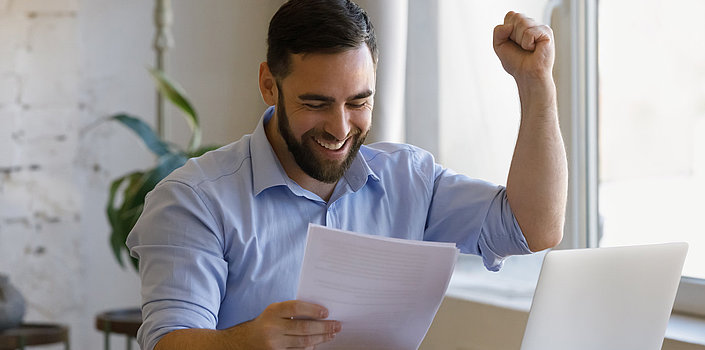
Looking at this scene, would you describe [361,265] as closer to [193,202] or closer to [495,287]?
[193,202]

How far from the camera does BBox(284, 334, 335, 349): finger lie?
104 centimetres

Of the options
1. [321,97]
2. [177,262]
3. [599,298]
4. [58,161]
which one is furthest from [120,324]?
[599,298]

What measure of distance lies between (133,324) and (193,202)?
1.34 metres

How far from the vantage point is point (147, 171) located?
242 cm

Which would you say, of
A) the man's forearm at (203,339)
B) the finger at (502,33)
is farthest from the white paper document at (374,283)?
the finger at (502,33)

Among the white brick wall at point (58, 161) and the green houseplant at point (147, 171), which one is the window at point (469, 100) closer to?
the green houseplant at point (147, 171)

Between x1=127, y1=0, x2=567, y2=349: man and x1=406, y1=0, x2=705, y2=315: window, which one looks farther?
x1=406, y1=0, x2=705, y2=315: window

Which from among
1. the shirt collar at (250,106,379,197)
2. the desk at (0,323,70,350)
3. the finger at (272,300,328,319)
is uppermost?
the shirt collar at (250,106,379,197)

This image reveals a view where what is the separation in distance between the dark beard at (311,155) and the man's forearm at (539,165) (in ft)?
0.86

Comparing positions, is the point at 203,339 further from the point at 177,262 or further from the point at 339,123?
the point at 339,123

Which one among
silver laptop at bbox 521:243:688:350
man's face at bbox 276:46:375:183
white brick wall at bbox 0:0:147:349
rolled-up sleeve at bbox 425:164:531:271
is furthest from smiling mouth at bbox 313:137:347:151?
white brick wall at bbox 0:0:147:349

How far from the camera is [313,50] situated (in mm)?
1244

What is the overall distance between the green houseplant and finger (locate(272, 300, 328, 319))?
54.9 inches

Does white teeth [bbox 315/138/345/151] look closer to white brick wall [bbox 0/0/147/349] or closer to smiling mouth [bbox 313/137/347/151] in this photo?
smiling mouth [bbox 313/137/347/151]
